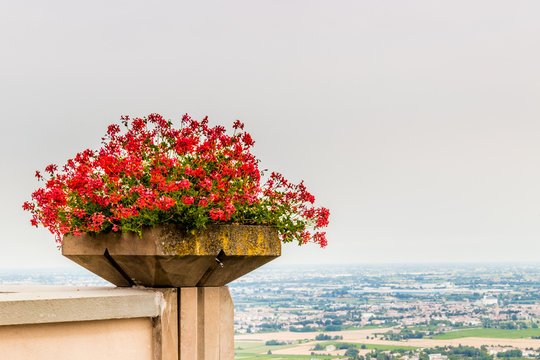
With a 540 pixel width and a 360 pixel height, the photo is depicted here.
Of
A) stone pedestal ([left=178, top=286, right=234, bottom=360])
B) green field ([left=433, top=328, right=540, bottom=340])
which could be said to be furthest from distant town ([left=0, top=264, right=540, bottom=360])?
stone pedestal ([left=178, top=286, right=234, bottom=360])

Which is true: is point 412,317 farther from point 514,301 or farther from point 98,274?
point 98,274

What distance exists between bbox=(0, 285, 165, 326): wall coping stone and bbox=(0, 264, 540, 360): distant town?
12765mm

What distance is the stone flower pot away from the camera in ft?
13.0

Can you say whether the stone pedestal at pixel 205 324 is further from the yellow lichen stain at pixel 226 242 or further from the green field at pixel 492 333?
the green field at pixel 492 333

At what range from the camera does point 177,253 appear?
3.94 meters

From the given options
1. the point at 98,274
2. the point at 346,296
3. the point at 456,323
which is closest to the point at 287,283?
the point at 346,296

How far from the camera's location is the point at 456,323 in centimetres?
2455

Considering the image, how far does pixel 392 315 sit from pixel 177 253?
23800 millimetres

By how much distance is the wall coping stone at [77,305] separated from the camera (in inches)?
142

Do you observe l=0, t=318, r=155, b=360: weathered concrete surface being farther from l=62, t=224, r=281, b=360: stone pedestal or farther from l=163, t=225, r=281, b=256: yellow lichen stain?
l=163, t=225, r=281, b=256: yellow lichen stain

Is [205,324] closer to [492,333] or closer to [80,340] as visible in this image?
[80,340]

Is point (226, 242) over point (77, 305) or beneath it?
over

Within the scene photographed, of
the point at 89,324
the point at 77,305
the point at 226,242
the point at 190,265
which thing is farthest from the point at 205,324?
the point at 77,305

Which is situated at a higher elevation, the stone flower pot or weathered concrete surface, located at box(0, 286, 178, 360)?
the stone flower pot
